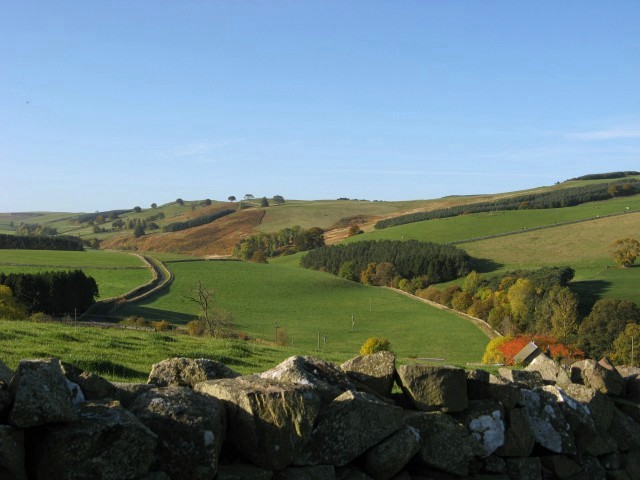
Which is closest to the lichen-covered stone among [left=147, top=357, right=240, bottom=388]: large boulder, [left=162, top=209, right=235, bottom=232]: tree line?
[left=147, top=357, right=240, bottom=388]: large boulder

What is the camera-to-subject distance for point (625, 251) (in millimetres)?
99750

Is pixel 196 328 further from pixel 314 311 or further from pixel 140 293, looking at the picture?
pixel 314 311

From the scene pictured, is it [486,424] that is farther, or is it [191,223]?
[191,223]

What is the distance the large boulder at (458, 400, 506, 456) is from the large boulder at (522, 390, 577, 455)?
0.65 m

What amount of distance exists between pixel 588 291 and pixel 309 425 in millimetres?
88772

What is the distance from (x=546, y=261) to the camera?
10525cm

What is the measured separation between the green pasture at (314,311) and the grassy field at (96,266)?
236 inches

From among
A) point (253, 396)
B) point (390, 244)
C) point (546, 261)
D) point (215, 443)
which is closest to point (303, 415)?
point (253, 396)

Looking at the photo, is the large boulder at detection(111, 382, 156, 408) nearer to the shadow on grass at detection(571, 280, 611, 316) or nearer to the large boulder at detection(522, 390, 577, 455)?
the large boulder at detection(522, 390, 577, 455)

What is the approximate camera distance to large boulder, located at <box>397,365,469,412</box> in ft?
24.1

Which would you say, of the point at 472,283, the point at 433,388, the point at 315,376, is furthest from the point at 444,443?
the point at 472,283

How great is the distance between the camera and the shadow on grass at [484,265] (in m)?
108

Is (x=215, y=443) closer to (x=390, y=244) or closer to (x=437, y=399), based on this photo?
(x=437, y=399)

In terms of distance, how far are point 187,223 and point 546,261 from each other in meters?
113
